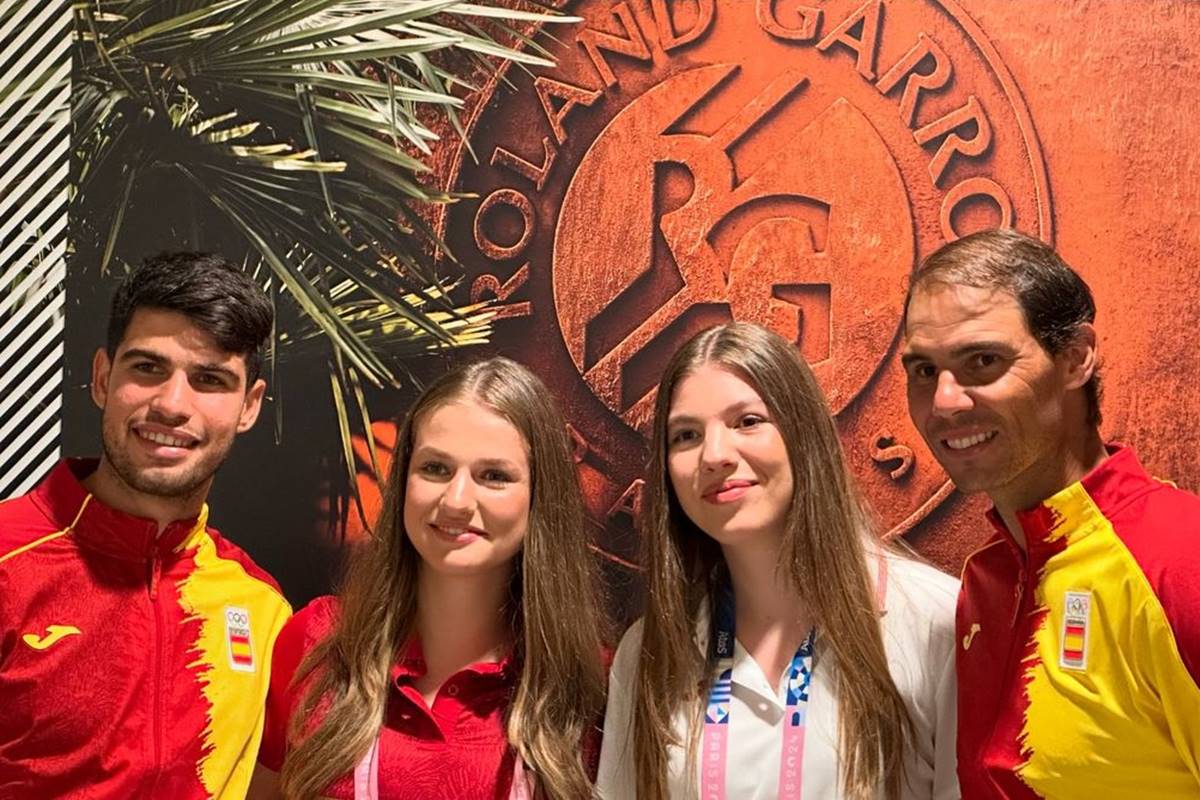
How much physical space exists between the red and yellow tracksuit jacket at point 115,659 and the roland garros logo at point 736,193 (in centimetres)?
90

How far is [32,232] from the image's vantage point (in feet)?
10.3

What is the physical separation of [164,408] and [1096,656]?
1.74 m

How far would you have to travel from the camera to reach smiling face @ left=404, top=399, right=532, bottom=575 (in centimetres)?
251

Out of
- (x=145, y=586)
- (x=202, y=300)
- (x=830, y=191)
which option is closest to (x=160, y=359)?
(x=202, y=300)

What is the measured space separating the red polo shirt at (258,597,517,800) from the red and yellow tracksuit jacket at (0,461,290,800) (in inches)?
2.5

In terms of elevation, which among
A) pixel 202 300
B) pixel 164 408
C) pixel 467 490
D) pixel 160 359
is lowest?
pixel 467 490

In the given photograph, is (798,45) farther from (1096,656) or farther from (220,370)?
(1096,656)

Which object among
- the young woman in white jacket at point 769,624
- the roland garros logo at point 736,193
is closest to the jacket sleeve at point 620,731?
the young woman in white jacket at point 769,624

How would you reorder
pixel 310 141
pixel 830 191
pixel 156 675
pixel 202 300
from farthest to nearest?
1. pixel 310 141
2. pixel 830 191
3. pixel 202 300
4. pixel 156 675

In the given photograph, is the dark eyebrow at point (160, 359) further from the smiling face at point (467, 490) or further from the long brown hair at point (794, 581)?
the long brown hair at point (794, 581)

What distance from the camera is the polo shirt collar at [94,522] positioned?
2492 mm

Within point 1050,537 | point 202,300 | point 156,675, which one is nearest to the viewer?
point 1050,537

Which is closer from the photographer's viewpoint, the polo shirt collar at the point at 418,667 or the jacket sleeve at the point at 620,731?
the jacket sleeve at the point at 620,731

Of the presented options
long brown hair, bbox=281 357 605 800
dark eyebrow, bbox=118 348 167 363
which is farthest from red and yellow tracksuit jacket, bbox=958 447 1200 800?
dark eyebrow, bbox=118 348 167 363
